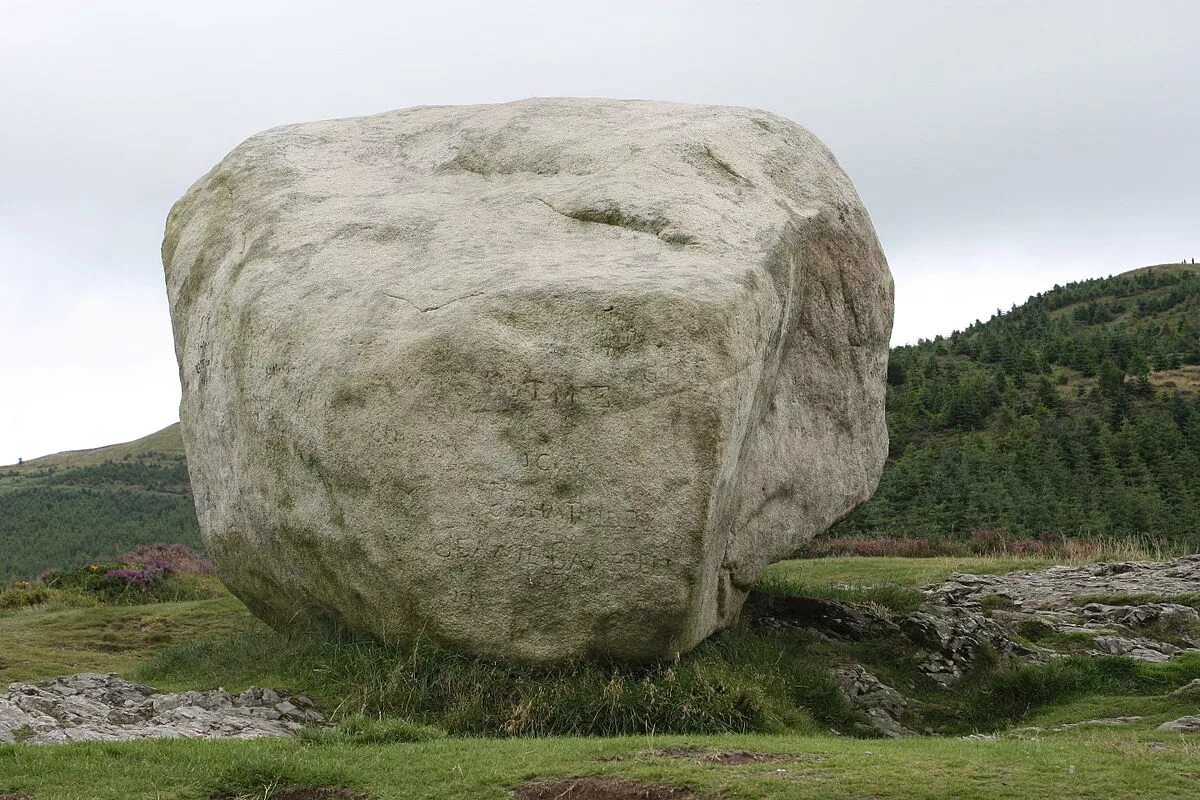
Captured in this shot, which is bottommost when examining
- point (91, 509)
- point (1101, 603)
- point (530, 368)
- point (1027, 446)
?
point (1101, 603)

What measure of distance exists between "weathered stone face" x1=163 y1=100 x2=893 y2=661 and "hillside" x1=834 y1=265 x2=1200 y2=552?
733 inches

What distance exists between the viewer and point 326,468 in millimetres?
12047

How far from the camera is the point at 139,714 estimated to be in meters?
12.0

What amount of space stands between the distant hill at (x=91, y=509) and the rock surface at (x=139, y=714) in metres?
33.9

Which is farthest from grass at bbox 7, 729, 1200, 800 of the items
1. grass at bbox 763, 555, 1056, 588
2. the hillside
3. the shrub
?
the hillside

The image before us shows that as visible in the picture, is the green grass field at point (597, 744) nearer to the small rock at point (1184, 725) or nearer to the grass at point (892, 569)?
the small rock at point (1184, 725)

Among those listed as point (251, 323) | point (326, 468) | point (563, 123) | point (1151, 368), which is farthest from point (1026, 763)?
point (1151, 368)

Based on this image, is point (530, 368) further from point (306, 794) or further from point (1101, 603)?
point (1101, 603)

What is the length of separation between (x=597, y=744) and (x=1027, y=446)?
3089cm

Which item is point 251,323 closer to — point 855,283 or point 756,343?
point 756,343

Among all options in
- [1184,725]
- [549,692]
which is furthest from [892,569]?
[549,692]

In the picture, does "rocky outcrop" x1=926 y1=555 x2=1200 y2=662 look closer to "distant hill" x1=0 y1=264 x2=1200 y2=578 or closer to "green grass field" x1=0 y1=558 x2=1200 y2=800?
"green grass field" x1=0 y1=558 x2=1200 y2=800

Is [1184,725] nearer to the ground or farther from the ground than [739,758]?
nearer to the ground

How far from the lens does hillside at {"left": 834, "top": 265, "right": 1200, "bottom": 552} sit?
33062 millimetres
